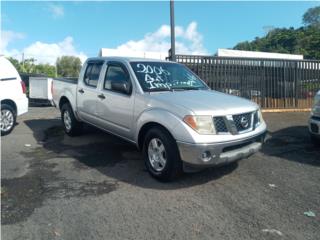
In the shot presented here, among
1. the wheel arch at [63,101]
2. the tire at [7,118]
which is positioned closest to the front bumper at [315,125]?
the wheel arch at [63,101]

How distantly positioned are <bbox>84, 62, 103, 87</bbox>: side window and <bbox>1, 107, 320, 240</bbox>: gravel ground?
135 cm

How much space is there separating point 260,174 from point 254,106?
1.11 meters

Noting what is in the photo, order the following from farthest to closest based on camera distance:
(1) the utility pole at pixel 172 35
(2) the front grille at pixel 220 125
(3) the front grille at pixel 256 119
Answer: (1) the utility pole at pixel 172 35, (3) the front grille at pixel 256 119, (2) the front grille at pixel 220 125

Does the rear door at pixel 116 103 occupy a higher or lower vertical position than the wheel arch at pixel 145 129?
higher

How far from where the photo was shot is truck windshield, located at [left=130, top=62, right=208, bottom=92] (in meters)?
5.51

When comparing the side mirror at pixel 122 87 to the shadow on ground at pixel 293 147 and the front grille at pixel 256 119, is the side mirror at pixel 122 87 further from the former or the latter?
the shadow on ground at pixel 293 147

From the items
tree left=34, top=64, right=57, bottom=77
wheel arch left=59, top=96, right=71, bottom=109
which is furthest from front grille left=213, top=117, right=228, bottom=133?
tree left=34, top=64, right=57, bottom=77

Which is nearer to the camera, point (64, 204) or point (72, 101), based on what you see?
point (64, 204)

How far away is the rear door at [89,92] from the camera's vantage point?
6504 mm

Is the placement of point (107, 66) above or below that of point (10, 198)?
above

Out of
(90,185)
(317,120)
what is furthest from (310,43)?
(90,185)

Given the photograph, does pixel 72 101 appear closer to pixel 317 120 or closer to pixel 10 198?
pixel 10 198

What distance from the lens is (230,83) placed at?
11852mm

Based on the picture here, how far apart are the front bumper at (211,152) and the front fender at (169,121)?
11 centimetres
